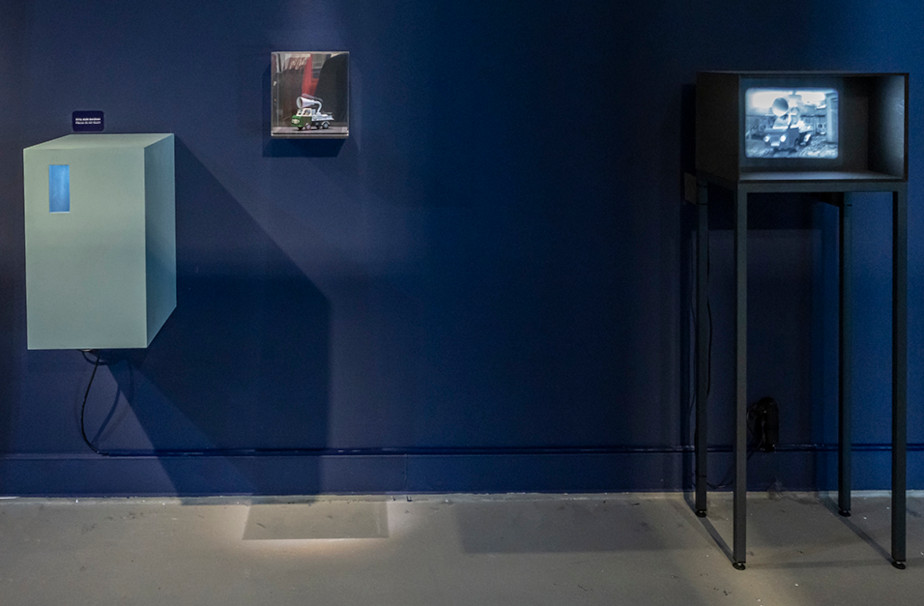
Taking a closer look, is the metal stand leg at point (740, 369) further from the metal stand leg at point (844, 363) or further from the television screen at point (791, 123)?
the metal stand leg at point (844, 363)

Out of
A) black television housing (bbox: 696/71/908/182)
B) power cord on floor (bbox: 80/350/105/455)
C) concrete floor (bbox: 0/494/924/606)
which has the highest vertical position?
black television housing (bbox: 696/71/908/182)

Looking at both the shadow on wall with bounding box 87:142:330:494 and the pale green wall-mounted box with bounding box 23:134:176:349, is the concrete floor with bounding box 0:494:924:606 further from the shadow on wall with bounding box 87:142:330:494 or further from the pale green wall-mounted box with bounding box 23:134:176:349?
the pale green wall-mounted box with bounding box 23:134:176:349

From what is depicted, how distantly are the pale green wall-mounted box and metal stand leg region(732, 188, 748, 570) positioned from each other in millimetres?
1629

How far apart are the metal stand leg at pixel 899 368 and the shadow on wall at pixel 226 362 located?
5.65 feet

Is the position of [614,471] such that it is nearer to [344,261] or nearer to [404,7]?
[344,261]

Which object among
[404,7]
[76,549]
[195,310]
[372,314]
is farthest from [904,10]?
[76,549]

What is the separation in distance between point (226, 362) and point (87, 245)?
0.73 m

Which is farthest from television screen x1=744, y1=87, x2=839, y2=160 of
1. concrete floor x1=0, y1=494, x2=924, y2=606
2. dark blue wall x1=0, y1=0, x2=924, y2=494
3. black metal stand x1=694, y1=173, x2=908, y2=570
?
concrete floor x1=0, y1=494, x2=924, y2=606

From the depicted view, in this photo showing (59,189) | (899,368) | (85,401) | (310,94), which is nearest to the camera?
(59,189)

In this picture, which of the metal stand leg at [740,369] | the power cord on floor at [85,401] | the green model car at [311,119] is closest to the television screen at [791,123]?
the metal stand leg at [740,369]

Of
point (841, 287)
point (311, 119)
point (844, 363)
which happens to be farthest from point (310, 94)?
point (844, 363)

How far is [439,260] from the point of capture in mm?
3568

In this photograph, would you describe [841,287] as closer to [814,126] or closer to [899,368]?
[899,368]

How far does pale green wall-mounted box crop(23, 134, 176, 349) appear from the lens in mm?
2969
